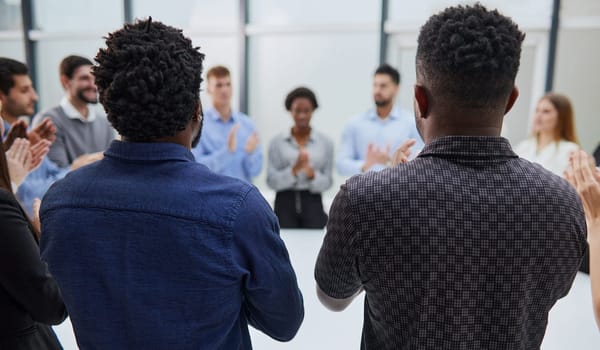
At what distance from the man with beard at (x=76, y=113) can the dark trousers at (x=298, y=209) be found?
4.51ft

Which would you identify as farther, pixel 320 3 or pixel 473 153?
pixel 320 3

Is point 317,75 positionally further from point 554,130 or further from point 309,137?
point 554,130

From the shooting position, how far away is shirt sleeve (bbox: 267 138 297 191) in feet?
10.4

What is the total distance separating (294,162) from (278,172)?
143mm

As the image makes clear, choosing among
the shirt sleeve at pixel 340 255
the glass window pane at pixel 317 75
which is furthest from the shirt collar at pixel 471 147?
the glass window pane at pixel 317 75

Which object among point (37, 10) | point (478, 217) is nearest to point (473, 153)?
point (478, 217)

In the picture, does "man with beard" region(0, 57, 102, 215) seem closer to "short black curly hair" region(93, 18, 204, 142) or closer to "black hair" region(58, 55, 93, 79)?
"black hair" region(58, 55, 93, 79)

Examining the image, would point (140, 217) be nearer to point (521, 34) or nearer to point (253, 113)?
point (521, 34)

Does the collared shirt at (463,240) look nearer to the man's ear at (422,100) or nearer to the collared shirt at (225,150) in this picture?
the man's ear at (422,100)

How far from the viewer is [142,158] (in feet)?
2.53

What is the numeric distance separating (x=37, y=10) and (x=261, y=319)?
5.44 metres

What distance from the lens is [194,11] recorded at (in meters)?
4.62

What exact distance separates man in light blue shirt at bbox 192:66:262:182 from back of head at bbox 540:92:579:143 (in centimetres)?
221

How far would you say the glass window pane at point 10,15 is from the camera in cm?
494
